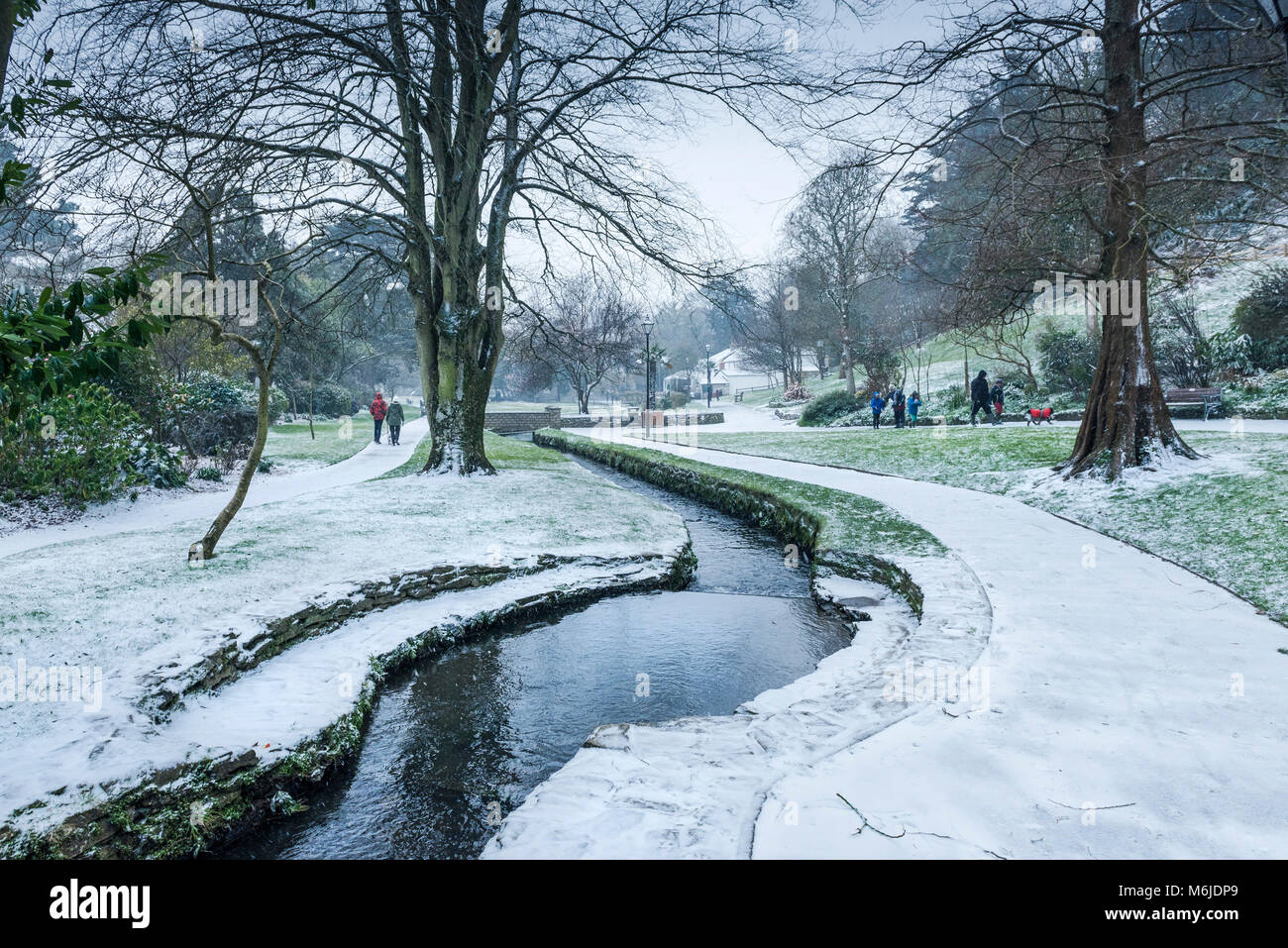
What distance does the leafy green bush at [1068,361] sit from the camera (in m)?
22.8

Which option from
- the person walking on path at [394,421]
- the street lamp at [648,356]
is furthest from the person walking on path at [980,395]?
the person walking on path at [394,421]

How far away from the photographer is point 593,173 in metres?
11.7

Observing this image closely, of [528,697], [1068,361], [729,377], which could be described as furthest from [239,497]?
[729,377]

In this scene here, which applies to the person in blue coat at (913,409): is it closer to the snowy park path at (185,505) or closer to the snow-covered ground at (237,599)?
the snow-covered ground at (237,599)

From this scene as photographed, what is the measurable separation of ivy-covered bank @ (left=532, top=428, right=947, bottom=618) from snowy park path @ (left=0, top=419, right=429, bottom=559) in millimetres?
6807

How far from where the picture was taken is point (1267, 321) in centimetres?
1856

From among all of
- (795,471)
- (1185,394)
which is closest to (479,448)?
(795,471)

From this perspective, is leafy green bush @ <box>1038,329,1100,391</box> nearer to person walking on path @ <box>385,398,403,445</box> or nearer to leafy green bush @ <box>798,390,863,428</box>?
leafy green bush @ <box>798,390,863,428</box>

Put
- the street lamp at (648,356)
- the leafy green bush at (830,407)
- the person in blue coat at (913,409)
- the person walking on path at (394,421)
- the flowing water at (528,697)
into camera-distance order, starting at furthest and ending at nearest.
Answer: the leafy green bush at (830,407)
the person in blue coat at (913,409)
the street lamp at (648,356)
the person walking on path at (394,421)
the flowing water at (528,697)

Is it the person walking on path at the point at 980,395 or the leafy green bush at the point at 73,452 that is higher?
the person walking on path at the point at 980,395

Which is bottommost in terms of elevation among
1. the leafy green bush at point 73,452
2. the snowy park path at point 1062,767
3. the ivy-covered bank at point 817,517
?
the snowy park path at point 1062,767

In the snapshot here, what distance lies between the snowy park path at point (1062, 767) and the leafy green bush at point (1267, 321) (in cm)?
1892
